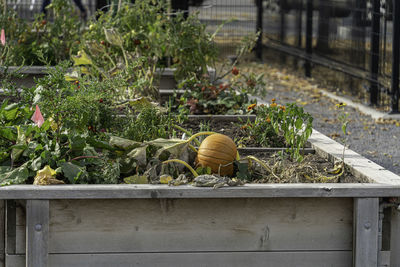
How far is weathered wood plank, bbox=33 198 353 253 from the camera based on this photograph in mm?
2746

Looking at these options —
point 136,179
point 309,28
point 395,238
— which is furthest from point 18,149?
point 309,28

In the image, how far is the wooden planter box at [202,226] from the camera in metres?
2.71

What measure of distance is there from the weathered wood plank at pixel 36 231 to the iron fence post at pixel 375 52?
5807 millimetres

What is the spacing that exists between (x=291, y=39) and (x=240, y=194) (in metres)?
9.43

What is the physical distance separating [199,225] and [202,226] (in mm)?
13

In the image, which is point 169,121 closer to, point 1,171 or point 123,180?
point 123,180

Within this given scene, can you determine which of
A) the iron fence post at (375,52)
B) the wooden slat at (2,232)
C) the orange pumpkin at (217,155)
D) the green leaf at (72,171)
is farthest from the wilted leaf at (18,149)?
the iron fence post at (375,52)

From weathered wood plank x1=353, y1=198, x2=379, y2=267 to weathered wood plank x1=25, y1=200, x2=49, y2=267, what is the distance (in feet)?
3.94

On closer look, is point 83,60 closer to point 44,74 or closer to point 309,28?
point 44,74

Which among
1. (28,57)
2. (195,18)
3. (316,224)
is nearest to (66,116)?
(316,224)

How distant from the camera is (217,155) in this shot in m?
3.23

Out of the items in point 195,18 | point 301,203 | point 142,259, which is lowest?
point 142,259

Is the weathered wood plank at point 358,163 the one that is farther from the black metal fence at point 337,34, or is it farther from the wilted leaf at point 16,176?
the black metal fence at point 337,34

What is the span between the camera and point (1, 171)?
301 cm
